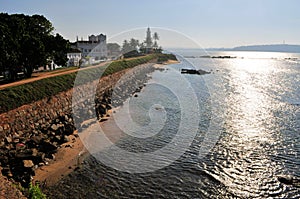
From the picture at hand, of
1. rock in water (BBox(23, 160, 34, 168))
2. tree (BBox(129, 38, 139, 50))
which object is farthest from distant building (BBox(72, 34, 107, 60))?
rock in water (BBox(23, 160, 34, 168))

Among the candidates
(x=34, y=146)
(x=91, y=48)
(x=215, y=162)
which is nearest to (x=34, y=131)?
(x=34, y=146)

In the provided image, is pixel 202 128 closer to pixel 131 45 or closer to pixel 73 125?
pixel 73 125

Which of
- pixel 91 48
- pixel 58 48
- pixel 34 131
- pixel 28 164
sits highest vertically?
pixel 91 48

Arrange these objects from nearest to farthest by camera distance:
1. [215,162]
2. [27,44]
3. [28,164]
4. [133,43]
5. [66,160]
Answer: [28,164] < [66,160] < [215,162] < [27,44] < [133,43]

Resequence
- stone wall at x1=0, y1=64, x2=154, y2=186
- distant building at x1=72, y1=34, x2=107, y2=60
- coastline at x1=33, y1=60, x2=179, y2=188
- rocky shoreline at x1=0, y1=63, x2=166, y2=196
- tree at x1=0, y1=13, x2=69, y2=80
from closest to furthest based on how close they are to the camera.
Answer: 1. rocky shoreline at x1=0, y1=63, x2=166, y2=196
2. coastline at x1=33, y1=60, x2=179, y2=188
3. stone wall at x1=0, y1=64, x2=154, y2=186
4. tree at x1=0, y1=13, x2=69, y2=80
5. distant building at x1=72, y1=34, x2=107, y2=60

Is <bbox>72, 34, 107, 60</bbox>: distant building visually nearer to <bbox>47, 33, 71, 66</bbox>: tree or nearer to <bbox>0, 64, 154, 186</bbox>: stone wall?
<bbox>47, 33, 71, 66</bbox>: tree

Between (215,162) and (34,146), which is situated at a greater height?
(34,146)

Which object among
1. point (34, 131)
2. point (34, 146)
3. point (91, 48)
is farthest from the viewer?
point (91, 48)

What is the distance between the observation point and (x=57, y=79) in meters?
29.6

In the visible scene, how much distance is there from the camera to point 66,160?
17656 millimetres

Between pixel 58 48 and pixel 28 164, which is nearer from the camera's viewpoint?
pixel 28 164

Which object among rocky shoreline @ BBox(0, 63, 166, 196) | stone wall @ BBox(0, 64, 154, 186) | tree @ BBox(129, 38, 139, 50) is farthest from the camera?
tree @ BBox(129, 38, 139, 50)

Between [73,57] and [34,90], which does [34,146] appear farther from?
[73,57]

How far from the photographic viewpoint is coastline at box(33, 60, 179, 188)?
15320mm
